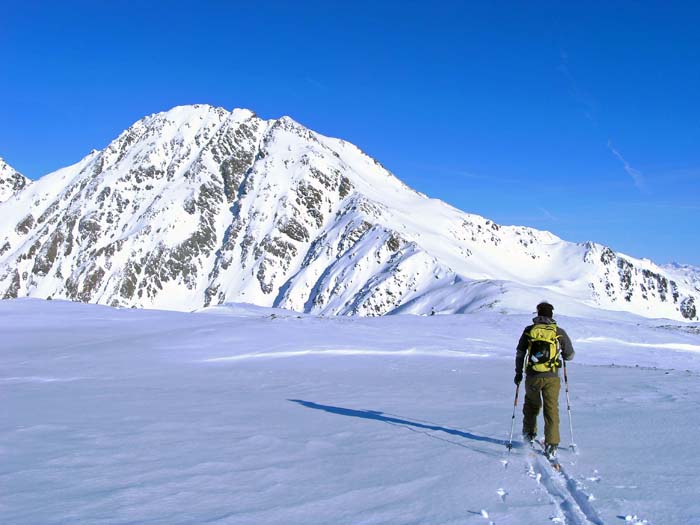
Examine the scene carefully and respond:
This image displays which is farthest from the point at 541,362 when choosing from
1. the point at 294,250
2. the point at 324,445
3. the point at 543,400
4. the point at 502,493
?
the point at 294,250

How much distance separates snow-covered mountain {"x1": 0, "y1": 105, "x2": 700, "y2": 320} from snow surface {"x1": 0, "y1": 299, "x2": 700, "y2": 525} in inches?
3994

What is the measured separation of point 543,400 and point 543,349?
2.54ft

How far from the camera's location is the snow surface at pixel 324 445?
576 cm

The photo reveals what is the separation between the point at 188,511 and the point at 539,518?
3411 mm

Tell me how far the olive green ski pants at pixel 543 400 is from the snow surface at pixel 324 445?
1.89ft

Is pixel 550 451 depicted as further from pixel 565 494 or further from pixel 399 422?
pixel 399 422

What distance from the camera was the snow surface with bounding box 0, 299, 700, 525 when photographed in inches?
227

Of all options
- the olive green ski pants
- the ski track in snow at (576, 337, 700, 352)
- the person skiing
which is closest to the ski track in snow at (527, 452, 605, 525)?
the olive green ski pants

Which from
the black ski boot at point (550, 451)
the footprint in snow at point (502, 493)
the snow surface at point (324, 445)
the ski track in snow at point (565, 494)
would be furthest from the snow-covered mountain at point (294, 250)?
the footprint in snow at point (502, 493)

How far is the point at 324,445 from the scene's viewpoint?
8.34m

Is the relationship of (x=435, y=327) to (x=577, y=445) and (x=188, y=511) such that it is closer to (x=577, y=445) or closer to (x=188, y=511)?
(x=577, y=445)

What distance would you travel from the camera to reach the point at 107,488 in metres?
6.27

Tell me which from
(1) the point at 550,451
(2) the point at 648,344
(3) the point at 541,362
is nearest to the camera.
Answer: (1) the point at 550,451

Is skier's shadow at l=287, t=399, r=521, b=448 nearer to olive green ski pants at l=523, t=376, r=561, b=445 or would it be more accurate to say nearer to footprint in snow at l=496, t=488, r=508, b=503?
olive green ski pants at l=523, t=376, r=561, b=445
